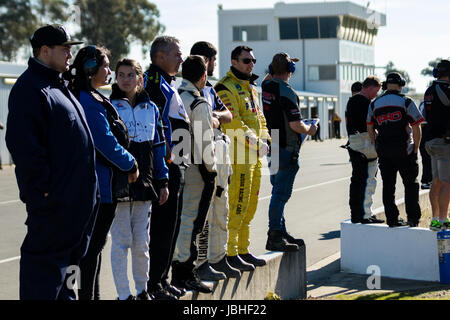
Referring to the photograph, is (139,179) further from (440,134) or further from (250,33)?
(250,33)

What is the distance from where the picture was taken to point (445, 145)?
890 cm

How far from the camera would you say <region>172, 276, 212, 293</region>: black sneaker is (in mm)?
5660

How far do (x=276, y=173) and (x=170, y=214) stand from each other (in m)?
2.12

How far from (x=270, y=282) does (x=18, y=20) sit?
5917 cm

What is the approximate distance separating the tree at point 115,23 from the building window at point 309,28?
18.1 m

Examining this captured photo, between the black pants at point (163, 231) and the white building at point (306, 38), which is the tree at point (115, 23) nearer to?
the white building at point (306, 38)

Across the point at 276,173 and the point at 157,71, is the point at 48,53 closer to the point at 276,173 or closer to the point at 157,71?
the point at 157,71

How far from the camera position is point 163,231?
545 centimetres

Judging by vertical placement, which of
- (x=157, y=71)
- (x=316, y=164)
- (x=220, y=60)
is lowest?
(x=316, y=164)

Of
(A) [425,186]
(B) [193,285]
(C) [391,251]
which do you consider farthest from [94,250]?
(A) [425,186]

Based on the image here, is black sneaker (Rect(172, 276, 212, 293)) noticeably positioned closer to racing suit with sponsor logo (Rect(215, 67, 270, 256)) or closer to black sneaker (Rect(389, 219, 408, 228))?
racing suit with sponsor logo (Rect(215, 67, 270, 256))

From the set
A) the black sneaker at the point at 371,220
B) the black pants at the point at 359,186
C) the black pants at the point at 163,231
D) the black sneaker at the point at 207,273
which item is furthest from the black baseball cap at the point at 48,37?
the black pants at the point at 359,186

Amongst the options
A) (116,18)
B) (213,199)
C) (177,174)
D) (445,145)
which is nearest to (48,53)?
(177,174)
